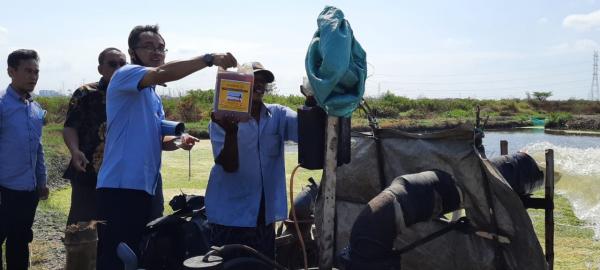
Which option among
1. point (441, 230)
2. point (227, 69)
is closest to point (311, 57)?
point (227, 69)

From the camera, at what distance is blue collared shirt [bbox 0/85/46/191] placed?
11.8ft

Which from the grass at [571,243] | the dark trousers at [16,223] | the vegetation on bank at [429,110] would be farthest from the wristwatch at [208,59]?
the vegetation on bank at [429,110]

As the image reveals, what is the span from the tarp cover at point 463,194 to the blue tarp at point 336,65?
97 cm

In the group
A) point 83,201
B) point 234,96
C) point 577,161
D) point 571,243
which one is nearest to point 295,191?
point 571,243

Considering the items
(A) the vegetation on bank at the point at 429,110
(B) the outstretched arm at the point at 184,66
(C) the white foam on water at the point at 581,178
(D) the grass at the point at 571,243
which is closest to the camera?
(B) the outstretched arm at the point at 184,66

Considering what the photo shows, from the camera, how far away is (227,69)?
2355 mm

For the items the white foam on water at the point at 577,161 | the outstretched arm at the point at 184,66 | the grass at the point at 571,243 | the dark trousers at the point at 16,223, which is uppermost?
the outstretched arm at the point at 184,66

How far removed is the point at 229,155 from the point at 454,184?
1163 mm

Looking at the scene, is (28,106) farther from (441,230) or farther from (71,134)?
(441,230)

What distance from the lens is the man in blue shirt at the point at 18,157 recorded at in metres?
3.60

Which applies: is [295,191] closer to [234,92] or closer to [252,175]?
[252,175]

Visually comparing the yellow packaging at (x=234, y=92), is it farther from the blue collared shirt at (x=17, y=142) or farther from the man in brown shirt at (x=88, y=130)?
the blue collared shirt at (x=17, y=142)

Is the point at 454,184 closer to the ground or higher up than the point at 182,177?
higher up

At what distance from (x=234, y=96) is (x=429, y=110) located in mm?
42670
